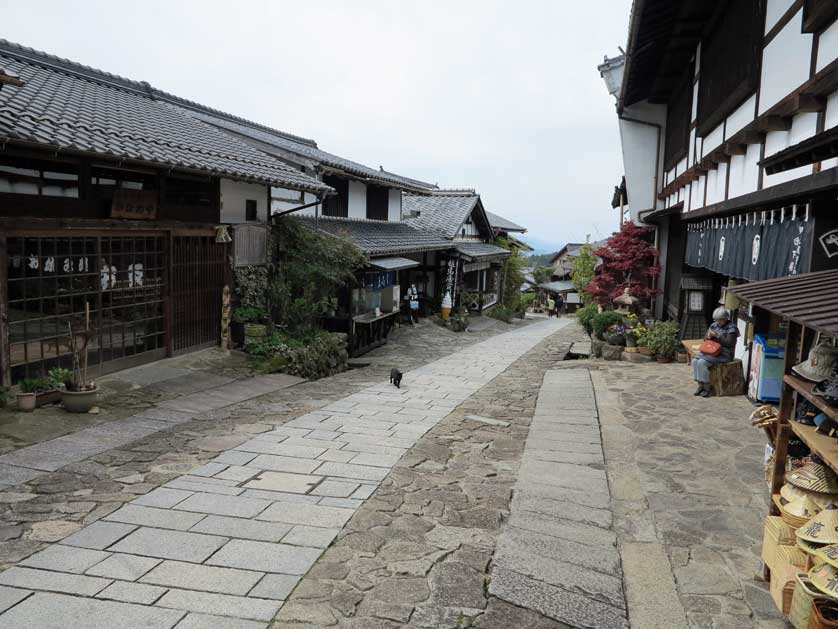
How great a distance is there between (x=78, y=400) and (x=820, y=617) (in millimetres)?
8562

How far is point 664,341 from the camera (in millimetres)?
14781

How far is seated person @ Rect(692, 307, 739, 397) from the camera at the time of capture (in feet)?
35.3

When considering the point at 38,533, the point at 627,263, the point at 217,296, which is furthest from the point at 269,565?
the point at 627,263

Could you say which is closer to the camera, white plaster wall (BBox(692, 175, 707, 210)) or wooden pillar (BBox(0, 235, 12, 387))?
wooden pillar (BBox(0, 235, 12, 387))

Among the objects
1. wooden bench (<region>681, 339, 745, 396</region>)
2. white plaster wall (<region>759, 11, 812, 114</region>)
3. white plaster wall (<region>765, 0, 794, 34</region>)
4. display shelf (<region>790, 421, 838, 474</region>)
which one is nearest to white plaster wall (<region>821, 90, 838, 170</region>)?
white plaster wall (<region>759, 11, 812, 114</region>)

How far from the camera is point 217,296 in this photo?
43.9ft

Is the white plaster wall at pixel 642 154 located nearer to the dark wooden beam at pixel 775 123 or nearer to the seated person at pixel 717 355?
the seated person at pixel 717 355

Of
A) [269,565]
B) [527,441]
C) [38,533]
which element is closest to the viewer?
[269,565]

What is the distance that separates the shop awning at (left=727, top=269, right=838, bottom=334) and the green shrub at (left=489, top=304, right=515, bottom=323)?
28240 millimetres

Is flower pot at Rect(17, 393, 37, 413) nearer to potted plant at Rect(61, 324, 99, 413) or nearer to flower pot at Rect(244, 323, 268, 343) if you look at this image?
potted plant at Rect(61, 324, 99, 413)

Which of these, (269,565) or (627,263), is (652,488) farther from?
(627,263)

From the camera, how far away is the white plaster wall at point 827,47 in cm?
581

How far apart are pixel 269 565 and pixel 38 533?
203cm

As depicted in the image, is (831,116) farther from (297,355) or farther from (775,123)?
(297,355)
